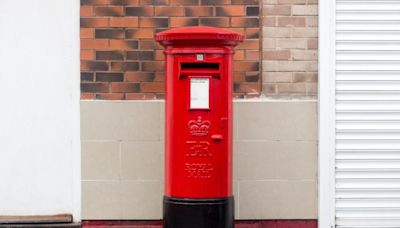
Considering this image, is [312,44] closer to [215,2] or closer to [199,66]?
[215,2]

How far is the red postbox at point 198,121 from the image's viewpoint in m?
5.76

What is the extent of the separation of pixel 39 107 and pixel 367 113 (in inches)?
106

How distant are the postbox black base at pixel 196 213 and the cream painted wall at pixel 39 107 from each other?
129 cm

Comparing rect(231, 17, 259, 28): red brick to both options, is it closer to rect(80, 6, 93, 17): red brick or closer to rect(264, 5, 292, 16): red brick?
rect(264, 5, 292, 16): red brick

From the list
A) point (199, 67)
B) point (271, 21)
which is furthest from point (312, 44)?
point (199, 67)

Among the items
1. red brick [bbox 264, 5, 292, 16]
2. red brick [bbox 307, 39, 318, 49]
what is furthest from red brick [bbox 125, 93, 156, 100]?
red brick [bbox 307, 39, 318, 49]

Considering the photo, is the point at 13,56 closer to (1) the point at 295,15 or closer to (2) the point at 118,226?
(2) the point at 118,226

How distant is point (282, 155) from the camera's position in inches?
268

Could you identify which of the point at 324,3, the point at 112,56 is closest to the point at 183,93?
the point at 112,56

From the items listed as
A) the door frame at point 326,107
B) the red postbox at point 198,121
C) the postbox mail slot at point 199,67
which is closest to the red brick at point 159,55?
the red postbox at point 198,121

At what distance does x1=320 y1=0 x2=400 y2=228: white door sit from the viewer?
685cm

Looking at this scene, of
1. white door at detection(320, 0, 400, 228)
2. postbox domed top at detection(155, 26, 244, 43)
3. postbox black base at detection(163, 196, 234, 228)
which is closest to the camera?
postbox domed top at detection(155, 26, 244, 43)

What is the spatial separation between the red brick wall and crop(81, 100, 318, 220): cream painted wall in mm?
126

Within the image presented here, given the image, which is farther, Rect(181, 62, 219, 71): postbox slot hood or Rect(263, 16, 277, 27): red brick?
Rect(263, 16, 277, 27): red brick
